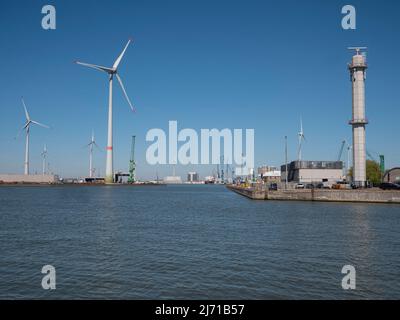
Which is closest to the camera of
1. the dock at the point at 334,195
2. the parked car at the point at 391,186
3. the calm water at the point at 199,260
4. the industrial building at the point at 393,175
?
the calm water at the point at 199,260

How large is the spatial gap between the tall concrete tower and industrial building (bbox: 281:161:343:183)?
5272 cm

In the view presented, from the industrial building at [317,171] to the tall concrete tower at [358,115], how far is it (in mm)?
52721

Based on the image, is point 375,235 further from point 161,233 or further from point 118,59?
point 118,59

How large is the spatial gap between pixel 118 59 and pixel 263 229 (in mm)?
153992

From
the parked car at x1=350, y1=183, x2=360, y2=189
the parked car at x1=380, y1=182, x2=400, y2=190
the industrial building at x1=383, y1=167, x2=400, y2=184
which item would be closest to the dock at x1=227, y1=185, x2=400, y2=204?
the parked car at x1=380, y1=182, x2=400, y2=190

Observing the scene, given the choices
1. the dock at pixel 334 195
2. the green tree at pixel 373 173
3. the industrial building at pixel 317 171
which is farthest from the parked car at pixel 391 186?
the green tree at pixel 373 173

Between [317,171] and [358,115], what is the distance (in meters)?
64.1

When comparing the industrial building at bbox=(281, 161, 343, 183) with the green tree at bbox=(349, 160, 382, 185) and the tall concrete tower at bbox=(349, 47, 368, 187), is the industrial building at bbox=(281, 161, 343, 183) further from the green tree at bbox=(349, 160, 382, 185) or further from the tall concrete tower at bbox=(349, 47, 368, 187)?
the tall concrete tower at bbox=(349, 47, 368, 187)

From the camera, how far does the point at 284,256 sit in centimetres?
2556

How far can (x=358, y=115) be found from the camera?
98875 mm

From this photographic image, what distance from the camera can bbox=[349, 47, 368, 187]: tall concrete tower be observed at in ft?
325

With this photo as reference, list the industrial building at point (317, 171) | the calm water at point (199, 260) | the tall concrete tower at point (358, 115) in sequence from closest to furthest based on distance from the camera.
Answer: the calm water at point (199, 260) → the tall concrete tower at point (358, 115) → the industrial building at point (317, 171)

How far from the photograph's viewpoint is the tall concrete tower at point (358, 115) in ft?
325

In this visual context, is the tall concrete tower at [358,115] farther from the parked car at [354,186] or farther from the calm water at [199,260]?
the calm water at [199,260]
